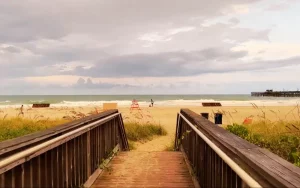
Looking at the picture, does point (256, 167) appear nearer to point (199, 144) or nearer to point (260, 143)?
point (199, 144)

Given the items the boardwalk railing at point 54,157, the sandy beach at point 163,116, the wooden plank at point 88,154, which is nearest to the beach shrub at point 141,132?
the sandy beach at point 163,116

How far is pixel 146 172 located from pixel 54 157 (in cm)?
303

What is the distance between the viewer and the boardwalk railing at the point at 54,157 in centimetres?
280

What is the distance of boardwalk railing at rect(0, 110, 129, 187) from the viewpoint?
2803 millimetres

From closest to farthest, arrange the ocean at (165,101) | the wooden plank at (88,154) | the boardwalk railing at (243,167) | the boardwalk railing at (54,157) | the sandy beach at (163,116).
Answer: the boardwalk railing at (243,167) < the boardwalk railing at (54,157) < the wooden plank at (88,154) < the sandy beach at (163,116) < the ocean at (165,101)

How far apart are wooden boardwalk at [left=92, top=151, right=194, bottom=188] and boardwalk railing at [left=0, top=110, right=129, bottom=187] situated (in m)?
0.38

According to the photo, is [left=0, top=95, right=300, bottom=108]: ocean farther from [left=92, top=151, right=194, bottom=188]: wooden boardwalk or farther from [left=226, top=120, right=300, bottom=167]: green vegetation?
[left=92, top=151, right=194, bottom=188]: wooden boardwalk

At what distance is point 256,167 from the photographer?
7.32 ft

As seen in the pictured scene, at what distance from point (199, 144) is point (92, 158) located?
6.40 ft

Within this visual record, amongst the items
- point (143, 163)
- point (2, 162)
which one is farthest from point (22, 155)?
point (143, 163)

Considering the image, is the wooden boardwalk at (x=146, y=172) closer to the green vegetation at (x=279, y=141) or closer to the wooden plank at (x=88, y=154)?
the wooden plank at (x=88, y=154)

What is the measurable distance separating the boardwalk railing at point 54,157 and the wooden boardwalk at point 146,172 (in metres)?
0.38

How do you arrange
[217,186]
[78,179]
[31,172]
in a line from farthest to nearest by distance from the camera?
[78,179] → [217,186] → [31,172]

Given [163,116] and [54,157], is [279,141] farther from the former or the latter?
[163,116]
